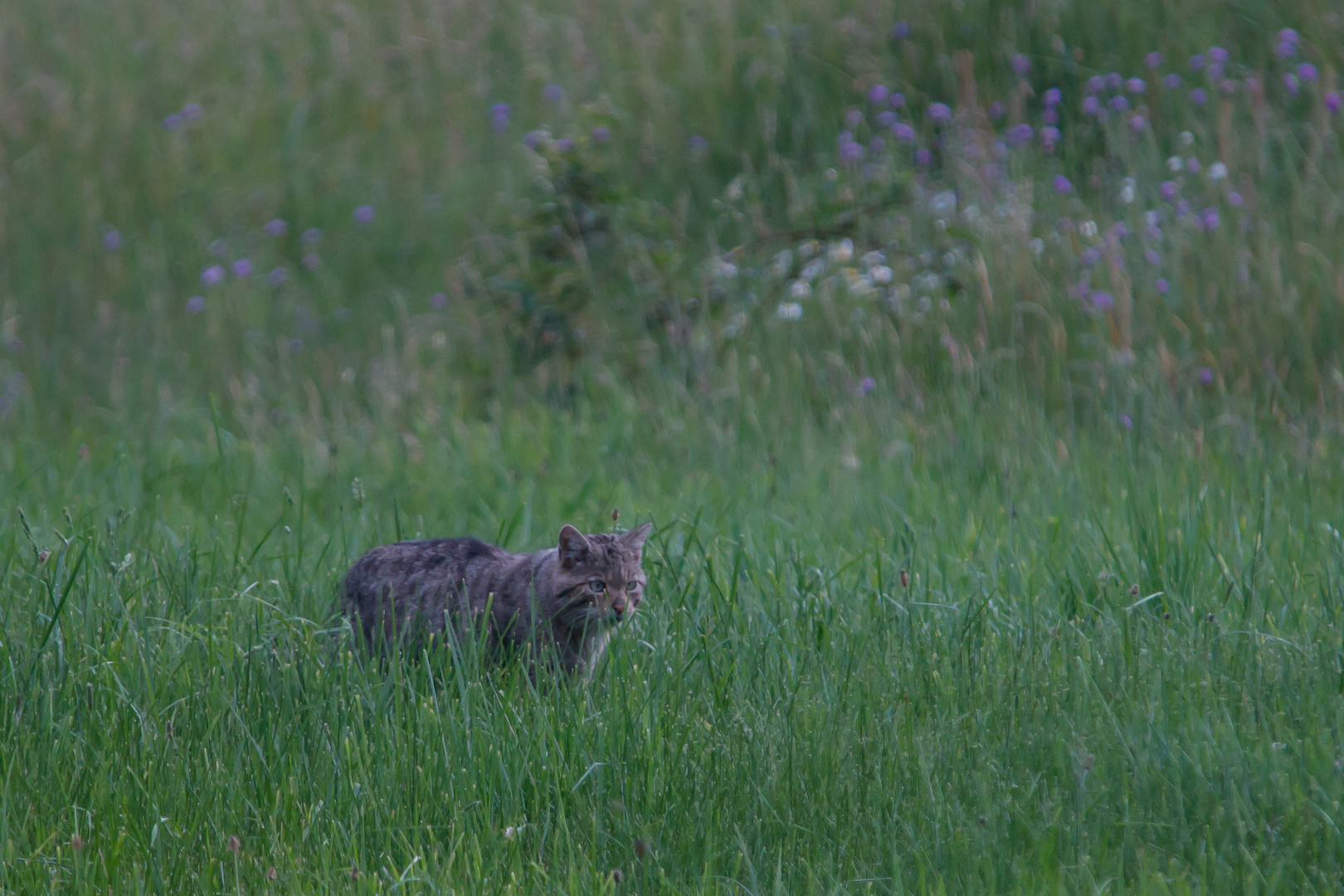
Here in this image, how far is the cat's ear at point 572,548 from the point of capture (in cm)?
392

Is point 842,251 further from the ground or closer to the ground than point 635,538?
closer to the ground

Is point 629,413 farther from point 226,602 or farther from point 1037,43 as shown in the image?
point 1037,43

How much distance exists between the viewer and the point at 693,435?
6.16 meters

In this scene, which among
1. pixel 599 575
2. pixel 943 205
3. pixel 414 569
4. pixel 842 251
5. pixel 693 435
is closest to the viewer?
pixel 599 575

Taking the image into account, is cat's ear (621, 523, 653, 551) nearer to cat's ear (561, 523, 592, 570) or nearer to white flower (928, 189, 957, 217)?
cat's ear (561, 523, 592, 570)

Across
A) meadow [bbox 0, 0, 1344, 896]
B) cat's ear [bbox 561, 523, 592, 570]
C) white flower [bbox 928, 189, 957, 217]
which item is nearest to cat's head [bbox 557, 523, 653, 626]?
cat's ear [bbox 561, 523, 592, 570]

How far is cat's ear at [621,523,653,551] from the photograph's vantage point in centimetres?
399

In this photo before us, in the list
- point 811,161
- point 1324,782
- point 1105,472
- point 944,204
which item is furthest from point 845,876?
point 811,161

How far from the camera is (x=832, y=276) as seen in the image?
7.42 m

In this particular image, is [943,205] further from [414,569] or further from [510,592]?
[414,569]

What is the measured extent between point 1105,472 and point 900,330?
1.75 metres

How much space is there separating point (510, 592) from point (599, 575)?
0.33 metres

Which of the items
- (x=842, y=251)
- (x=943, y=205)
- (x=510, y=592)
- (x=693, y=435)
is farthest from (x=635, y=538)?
(x=943, y=205)

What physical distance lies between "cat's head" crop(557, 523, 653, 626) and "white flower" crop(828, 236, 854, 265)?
385cm
